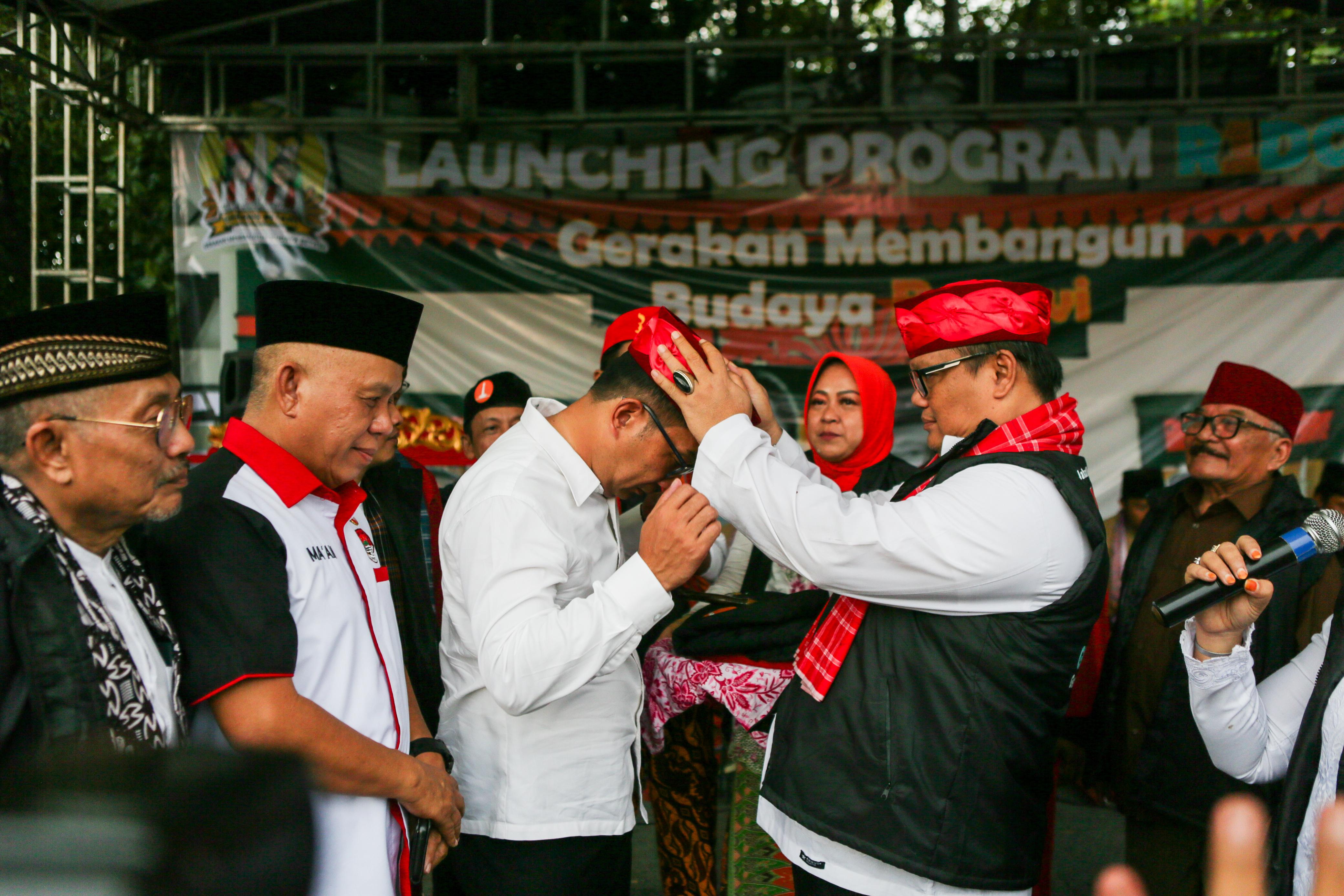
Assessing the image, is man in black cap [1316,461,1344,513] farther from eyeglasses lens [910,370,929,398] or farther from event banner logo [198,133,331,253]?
event banner logo [198,133,331,253]

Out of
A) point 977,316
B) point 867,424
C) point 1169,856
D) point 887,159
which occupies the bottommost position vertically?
point 1169,856

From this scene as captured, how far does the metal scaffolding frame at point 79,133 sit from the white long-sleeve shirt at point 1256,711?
5059 millimetres

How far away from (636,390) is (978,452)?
2.03ft

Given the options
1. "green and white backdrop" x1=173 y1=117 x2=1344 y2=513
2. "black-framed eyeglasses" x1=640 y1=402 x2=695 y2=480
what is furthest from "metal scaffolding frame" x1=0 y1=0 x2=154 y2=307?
"black-framed eyeglasses" x1=640 y1=402 x2=695 y2=480

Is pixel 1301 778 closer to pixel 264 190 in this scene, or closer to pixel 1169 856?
pixel 1169 856

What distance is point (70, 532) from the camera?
122cm

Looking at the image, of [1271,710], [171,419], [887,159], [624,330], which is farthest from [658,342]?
[887,159]

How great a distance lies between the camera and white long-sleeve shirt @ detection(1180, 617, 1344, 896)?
160 centimetres

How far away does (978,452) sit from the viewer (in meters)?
1.76

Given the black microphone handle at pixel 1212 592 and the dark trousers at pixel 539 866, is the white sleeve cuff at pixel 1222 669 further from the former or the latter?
the dark trousers at pixel 539 866

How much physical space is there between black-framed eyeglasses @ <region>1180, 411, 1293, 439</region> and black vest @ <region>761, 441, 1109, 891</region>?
1.74 metres

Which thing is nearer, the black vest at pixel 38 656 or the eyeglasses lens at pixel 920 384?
the black vest at pixel 38 656

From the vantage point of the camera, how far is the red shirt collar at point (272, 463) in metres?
1.57

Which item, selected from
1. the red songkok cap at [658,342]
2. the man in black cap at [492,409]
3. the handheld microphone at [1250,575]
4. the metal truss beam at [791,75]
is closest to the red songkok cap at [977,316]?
the red songkok cap at [658,342]
